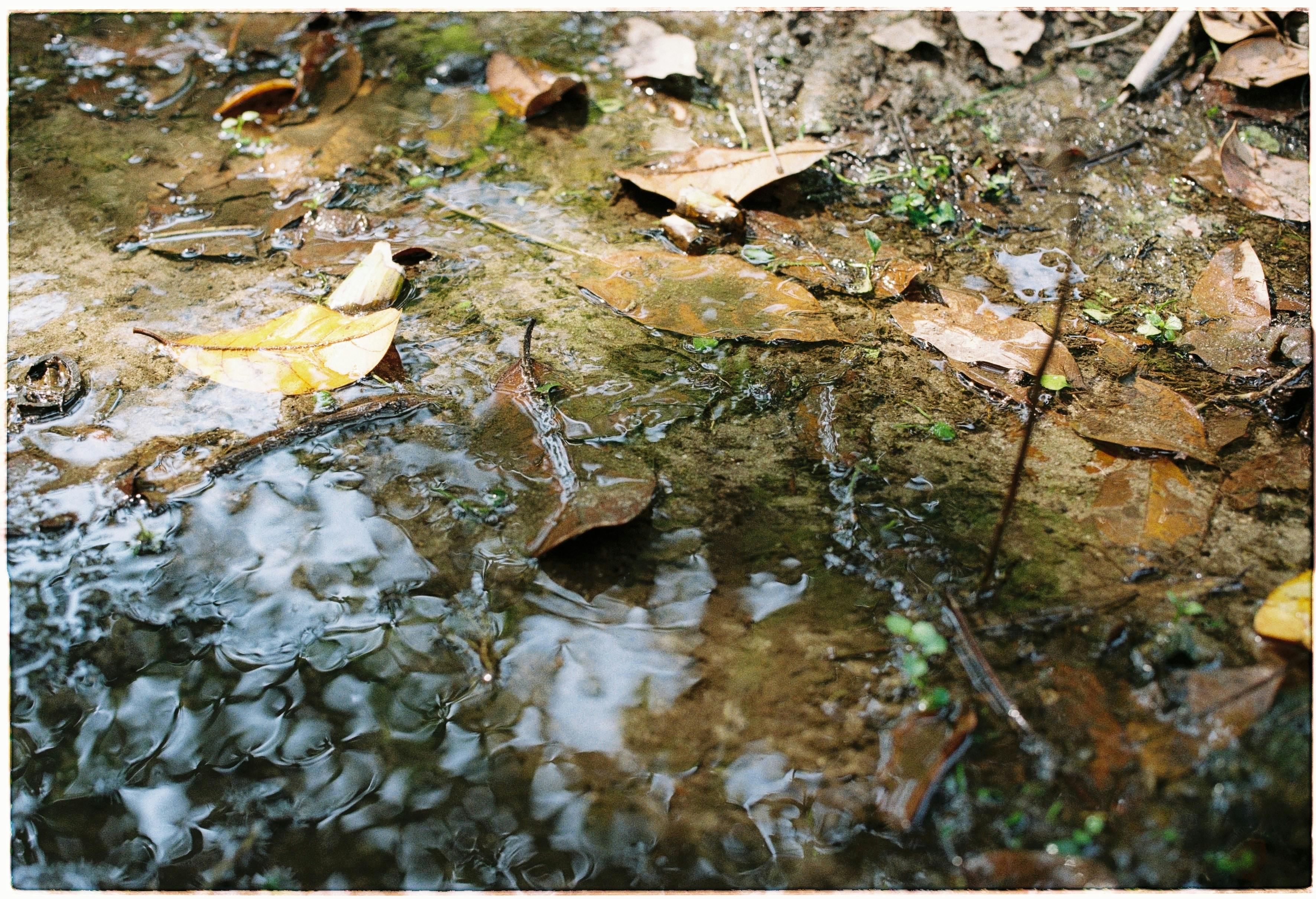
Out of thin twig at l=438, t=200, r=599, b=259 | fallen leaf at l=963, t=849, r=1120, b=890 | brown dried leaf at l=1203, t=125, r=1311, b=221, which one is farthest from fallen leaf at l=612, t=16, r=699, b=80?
fallen leaf at l=963, t=849, r=1120, b=890

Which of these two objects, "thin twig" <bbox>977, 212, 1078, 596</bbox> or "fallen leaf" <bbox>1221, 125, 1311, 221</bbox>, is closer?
"thin twig" <bbox>977, 212, 1078, 596</bbox>

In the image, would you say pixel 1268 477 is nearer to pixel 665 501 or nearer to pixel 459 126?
pixel 665 501

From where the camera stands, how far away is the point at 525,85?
3.11 m

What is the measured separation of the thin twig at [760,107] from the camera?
8.97ft

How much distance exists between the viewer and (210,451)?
1.88 metres

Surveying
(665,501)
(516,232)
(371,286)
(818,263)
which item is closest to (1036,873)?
(665,501)

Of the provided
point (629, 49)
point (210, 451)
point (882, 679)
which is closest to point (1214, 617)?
point (882, 679)

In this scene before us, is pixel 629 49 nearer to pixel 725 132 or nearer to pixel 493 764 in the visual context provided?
pixel 725 132

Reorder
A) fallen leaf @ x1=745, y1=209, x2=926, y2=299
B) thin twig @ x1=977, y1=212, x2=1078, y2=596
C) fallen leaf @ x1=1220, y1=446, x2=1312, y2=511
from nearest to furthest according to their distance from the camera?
thin twig @ x1=977, y1=212, x2=1078, y2=596 → fallen leaf @ x1=1220, y1=446, x2=1312, y2=511 → fallen leaf @ x1=745, y1=209, x2=926, y2=299

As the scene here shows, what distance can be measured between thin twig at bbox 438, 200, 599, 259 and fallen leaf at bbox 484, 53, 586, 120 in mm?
628

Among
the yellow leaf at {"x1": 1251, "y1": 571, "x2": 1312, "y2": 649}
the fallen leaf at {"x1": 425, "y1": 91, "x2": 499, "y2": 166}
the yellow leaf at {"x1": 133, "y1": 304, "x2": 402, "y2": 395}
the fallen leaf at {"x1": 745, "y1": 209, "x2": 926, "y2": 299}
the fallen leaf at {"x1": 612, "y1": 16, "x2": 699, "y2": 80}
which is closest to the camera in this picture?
the yellow leaf at {"x1": 1251, "y1": 571, "x2": 1312, "y2": 649}

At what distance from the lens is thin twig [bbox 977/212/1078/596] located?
164cm

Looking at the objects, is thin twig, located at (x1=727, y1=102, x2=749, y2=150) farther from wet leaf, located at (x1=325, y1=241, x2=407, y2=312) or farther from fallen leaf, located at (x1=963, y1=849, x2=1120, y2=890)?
fallen leaf, located at (x1=963, y1=849, x2=1120, y2=890)

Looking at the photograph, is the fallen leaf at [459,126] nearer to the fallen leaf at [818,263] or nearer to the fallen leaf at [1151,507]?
the fallen leaf at [818,263]
